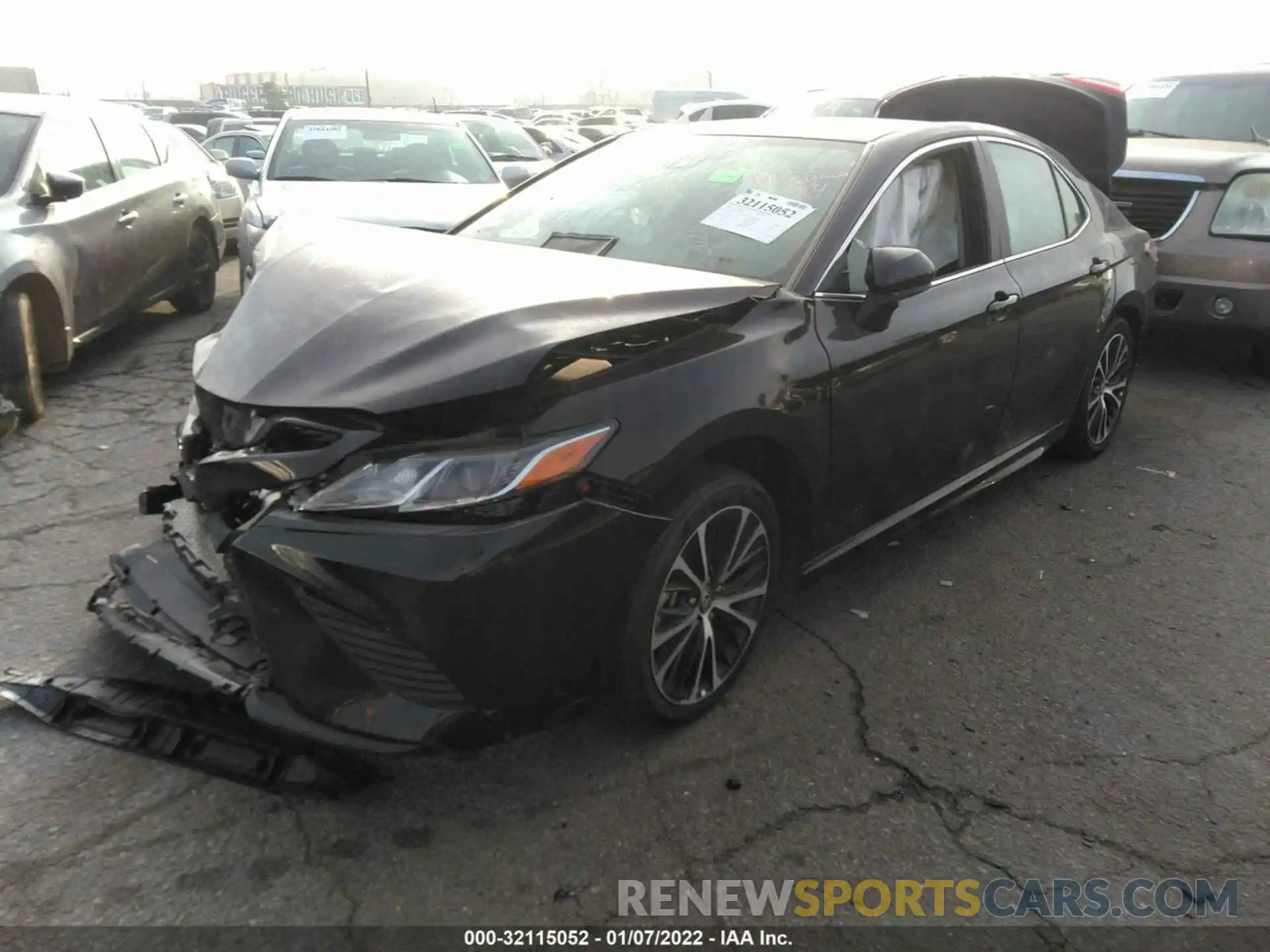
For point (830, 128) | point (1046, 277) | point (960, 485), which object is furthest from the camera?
point (1046, 277)

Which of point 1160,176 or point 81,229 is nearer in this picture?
point 81,229

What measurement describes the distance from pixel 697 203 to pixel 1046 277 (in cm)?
160

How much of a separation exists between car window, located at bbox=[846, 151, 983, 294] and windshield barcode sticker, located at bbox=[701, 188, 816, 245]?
22 cm

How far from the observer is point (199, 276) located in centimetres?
777

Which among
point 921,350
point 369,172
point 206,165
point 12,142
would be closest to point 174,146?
point 206,165

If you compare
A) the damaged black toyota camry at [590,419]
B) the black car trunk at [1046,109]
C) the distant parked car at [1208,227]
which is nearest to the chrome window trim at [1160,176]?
the distant parked car at [1208,227]

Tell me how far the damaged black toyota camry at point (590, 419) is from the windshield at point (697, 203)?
A: 14mm

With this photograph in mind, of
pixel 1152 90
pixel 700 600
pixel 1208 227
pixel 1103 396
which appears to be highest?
pixel 1152 90

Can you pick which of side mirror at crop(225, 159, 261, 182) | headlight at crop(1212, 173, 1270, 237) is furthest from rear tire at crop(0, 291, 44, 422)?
headlight at crop(1212, 173, 1270, 237)

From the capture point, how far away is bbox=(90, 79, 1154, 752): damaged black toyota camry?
7.32 feet

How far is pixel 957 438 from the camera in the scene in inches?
143

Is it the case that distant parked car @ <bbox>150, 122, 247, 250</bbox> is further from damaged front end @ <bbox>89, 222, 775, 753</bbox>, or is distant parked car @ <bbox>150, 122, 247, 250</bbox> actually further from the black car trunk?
damaged front end @ <bbox>89, 222, 775, 753</bbox>

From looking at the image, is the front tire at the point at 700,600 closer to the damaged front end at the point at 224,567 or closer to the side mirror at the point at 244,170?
the damaged front end at the point at 224,567

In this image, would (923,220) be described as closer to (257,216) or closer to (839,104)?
(257,216)
